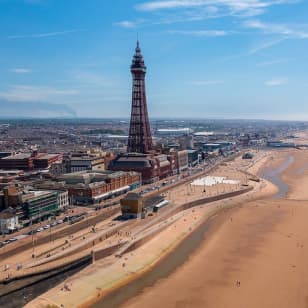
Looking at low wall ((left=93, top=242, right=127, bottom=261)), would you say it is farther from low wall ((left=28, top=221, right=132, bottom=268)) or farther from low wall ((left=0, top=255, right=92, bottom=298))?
low wall ((left=28, top=221, right=132, bottom=268))

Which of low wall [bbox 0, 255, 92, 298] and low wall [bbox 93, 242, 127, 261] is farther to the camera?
low wall [bbox 93, 242, 127, 261]

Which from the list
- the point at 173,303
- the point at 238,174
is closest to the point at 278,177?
the point at 238,174

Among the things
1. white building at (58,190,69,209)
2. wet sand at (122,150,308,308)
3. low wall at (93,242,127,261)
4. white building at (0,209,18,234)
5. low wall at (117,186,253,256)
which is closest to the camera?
wet sand at (122,150,308,308)

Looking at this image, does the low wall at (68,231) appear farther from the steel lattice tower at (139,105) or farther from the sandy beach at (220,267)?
the steel lattice tower at (139,105)

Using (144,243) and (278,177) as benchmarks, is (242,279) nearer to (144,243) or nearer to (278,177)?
(144,243)

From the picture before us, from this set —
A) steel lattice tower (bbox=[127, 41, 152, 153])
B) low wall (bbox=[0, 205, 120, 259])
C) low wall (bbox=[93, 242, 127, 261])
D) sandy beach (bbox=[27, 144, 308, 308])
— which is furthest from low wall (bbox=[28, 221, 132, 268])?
steel lattice tower (bbox=[127, 41, 152, 153])

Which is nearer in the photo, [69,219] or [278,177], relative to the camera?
[69,219]

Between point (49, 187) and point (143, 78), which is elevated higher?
point (143, 78)
